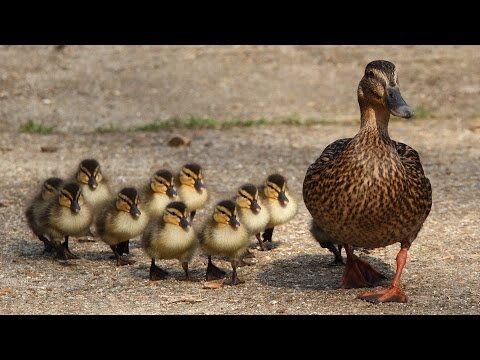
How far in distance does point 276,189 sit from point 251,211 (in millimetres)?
410

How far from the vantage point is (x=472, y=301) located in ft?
19.7

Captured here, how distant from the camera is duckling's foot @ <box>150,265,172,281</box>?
22.0 ft

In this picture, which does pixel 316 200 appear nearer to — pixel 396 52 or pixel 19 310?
pixel 19 310

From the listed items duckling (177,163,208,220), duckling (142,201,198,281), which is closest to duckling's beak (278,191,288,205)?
duckling (177,163,208,220)

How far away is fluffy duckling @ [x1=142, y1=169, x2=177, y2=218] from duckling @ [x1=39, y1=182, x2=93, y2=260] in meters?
0.52

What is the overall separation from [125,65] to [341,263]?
7497 millimetres

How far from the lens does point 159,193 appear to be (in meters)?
7.57

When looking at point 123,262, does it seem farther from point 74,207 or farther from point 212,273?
point 212,273

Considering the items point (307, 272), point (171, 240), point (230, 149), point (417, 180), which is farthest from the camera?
point (230, 149)

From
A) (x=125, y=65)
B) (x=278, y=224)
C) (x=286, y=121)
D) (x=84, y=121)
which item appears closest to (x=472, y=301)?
(x=278, y=224)

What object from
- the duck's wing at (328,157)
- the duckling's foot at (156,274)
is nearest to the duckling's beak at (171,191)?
the duckling's foot at (156,274)

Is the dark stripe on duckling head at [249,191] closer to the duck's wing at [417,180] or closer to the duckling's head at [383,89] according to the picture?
the duck's wing at [417,180]

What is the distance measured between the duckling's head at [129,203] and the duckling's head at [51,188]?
0.58m

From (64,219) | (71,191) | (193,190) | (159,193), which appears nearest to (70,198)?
(71,191)
